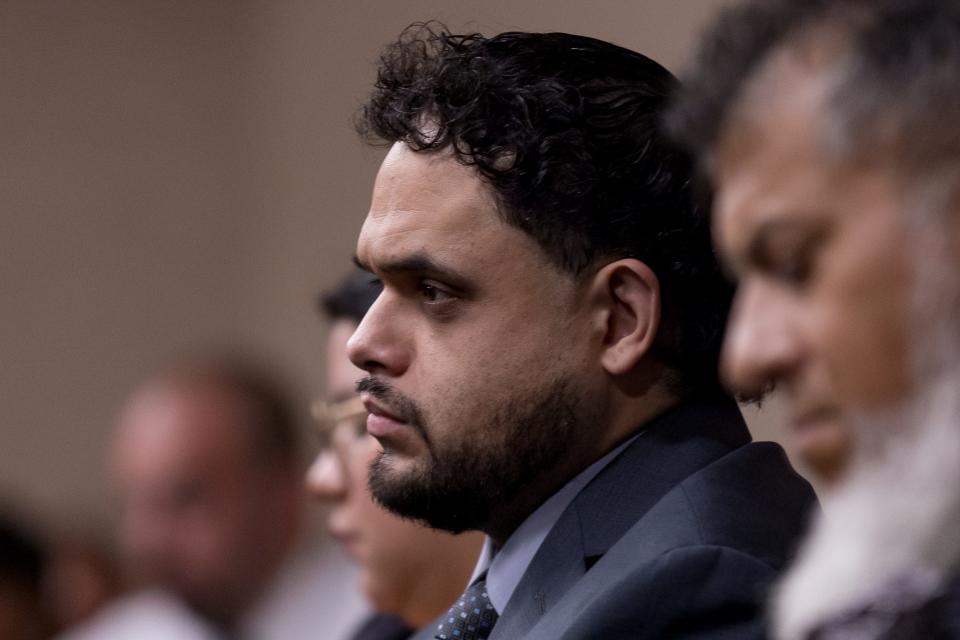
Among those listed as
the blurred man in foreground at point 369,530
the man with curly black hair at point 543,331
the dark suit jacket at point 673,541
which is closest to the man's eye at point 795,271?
the dark suit jacket at point 673,541

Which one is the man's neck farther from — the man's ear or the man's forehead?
the man's forehead

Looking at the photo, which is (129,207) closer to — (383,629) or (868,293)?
(383,629)

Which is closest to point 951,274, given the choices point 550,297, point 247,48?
point 550,297

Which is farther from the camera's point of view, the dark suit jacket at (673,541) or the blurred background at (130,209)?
the blurred background at (130,209)

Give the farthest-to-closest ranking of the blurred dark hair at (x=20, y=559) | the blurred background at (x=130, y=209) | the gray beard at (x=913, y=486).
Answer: the blurred background at (x=130, y=209) < the blurred dark hair at (x=20, y=559) < the gray beard at (x=913, y=486)

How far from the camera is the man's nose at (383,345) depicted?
200cm

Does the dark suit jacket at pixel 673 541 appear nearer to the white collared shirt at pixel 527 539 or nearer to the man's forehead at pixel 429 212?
the white collared shirt at pixel 527 539

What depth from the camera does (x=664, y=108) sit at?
6.73 ft

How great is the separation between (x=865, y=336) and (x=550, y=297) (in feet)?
2.58

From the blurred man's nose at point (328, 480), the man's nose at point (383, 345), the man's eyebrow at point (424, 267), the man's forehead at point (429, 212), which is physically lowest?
the blurred man's nose at point (328, 480)

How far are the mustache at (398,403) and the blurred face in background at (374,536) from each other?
0.59 meters

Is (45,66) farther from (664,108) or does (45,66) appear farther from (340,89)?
(664,108)

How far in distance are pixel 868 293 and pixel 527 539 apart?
90cm

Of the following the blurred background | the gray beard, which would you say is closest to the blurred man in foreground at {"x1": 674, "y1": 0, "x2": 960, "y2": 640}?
the gray beard
